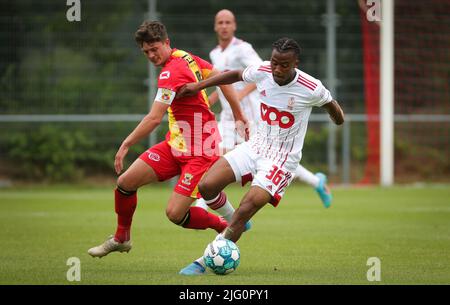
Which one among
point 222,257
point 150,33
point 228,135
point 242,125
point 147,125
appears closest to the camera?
point 222,257

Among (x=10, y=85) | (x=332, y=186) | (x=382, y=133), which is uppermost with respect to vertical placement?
(x=10, y=85)

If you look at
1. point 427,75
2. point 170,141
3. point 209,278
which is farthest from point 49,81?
point 209,278

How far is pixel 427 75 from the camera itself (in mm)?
17922

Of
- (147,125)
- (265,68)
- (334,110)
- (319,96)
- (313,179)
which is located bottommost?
(313,179)

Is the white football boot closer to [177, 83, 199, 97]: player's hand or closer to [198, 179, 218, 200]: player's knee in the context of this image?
[198, 179, 218, 200]: player's knee

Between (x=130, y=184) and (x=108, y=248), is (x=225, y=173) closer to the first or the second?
(x=130, y=184)

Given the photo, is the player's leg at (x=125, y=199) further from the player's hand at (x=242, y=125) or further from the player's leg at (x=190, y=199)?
the player's hand at (x=242, y=125)

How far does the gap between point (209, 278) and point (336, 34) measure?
12.0 meters

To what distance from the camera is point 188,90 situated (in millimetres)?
7223

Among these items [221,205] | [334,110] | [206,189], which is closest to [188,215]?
[221,205]

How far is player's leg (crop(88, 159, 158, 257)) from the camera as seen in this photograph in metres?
7.39

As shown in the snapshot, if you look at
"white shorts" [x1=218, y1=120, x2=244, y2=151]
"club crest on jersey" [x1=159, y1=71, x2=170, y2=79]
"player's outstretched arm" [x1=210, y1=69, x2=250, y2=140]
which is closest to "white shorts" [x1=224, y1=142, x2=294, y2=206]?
"player's outstretched arm" [x1=210, y1=69, x2=250, y2=140]

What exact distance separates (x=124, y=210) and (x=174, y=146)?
28.0 inches
